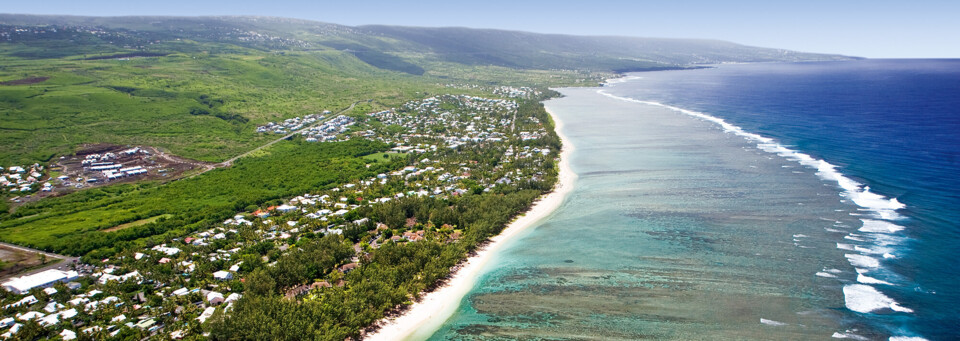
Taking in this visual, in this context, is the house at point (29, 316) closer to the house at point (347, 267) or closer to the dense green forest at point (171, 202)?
the dense green forest at point (171, 202)

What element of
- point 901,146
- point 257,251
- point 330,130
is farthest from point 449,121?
point 901,146

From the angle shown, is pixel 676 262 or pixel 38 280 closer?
pixel 38 280

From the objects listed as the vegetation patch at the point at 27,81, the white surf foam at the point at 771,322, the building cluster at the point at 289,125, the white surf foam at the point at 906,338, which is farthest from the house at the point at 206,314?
the vegetation patch at the point at 27,81

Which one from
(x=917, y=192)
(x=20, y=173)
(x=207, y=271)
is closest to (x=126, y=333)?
(x=207, y=271)

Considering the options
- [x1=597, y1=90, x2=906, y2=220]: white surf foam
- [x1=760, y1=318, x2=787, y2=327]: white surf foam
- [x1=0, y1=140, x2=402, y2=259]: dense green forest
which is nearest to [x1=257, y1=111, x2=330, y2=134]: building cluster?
[x1=0, y1=140, x2=402, y2=259]: dense green forest

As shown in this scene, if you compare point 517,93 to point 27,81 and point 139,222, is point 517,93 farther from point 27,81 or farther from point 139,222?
point 27,81

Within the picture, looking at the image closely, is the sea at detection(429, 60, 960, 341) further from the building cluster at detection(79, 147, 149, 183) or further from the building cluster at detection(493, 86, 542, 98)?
the building cluster at detection(493, 86, 542, 98)
